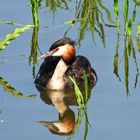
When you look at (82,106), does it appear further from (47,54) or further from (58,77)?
(58,77)

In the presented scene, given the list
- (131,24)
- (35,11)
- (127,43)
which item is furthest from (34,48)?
(131,24)

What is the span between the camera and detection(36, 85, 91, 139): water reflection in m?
10.1

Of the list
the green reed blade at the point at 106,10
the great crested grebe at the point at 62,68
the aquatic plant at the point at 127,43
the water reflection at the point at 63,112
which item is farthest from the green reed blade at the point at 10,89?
the green reed blade at the point at 106,10

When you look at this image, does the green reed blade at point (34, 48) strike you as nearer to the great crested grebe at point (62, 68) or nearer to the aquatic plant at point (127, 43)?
the great crested grebe at point (62, 68)

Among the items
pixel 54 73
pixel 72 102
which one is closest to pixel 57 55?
pixel 54 73

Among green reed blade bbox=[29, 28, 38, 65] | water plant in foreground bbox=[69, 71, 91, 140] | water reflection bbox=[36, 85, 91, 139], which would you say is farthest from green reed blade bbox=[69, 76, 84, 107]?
green reed blade bbox=[29, 28, 38, 65]

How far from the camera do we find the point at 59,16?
13.9 m

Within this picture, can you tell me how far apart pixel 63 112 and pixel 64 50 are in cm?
150

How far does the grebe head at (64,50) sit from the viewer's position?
472 inches

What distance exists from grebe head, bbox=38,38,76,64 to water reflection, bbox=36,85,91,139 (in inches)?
21.1

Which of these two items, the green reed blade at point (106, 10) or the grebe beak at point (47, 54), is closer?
the grebe beak at point (47, 54)

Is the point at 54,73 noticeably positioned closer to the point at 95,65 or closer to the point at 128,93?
the point at 95,65

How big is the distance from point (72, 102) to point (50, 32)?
234 cm

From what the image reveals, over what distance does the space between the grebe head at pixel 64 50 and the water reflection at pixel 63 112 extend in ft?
1.76
